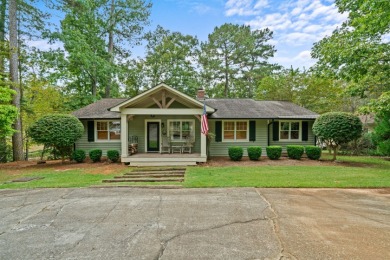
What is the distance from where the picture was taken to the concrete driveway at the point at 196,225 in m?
3.19

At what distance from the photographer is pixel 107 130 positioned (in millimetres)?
13898

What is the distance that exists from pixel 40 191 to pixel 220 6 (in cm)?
1471

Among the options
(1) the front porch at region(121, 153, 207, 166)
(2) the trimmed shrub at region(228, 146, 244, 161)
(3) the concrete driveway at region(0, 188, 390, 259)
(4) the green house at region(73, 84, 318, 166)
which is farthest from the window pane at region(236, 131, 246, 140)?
(3) the concrete driveway at region(0, 188, 390, 259)

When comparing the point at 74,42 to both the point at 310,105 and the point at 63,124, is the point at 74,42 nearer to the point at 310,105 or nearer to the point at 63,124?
the point at 63,124

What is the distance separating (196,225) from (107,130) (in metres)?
11.5

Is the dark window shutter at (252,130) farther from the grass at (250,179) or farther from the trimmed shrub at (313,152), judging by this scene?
the grass at (250,179)

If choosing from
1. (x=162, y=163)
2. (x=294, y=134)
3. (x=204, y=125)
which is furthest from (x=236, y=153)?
(x=294, y=134)

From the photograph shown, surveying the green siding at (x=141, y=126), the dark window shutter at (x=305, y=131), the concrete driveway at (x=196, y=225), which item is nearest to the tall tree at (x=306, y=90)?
the dark window shutter at (x=305, y=131)

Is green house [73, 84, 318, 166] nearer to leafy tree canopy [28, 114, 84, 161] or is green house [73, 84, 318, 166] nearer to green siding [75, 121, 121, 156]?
Answer: green siding [75, 121, 121, 156]

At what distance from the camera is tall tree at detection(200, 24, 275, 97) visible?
27.4 meters

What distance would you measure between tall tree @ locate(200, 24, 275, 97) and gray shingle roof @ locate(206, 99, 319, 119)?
12.2 m

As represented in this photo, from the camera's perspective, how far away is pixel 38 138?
10828 millimetres

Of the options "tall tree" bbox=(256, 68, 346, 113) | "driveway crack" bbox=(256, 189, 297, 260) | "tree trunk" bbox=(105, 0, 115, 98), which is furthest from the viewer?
"tree trunk" bbox=(105, 0, 115, 98)

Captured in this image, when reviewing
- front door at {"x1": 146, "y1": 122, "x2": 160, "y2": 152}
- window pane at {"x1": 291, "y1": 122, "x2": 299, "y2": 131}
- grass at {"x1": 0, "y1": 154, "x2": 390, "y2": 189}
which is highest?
window pane at {"x1": 291, "y1": 122, "x2": 299, "y2": 131}
